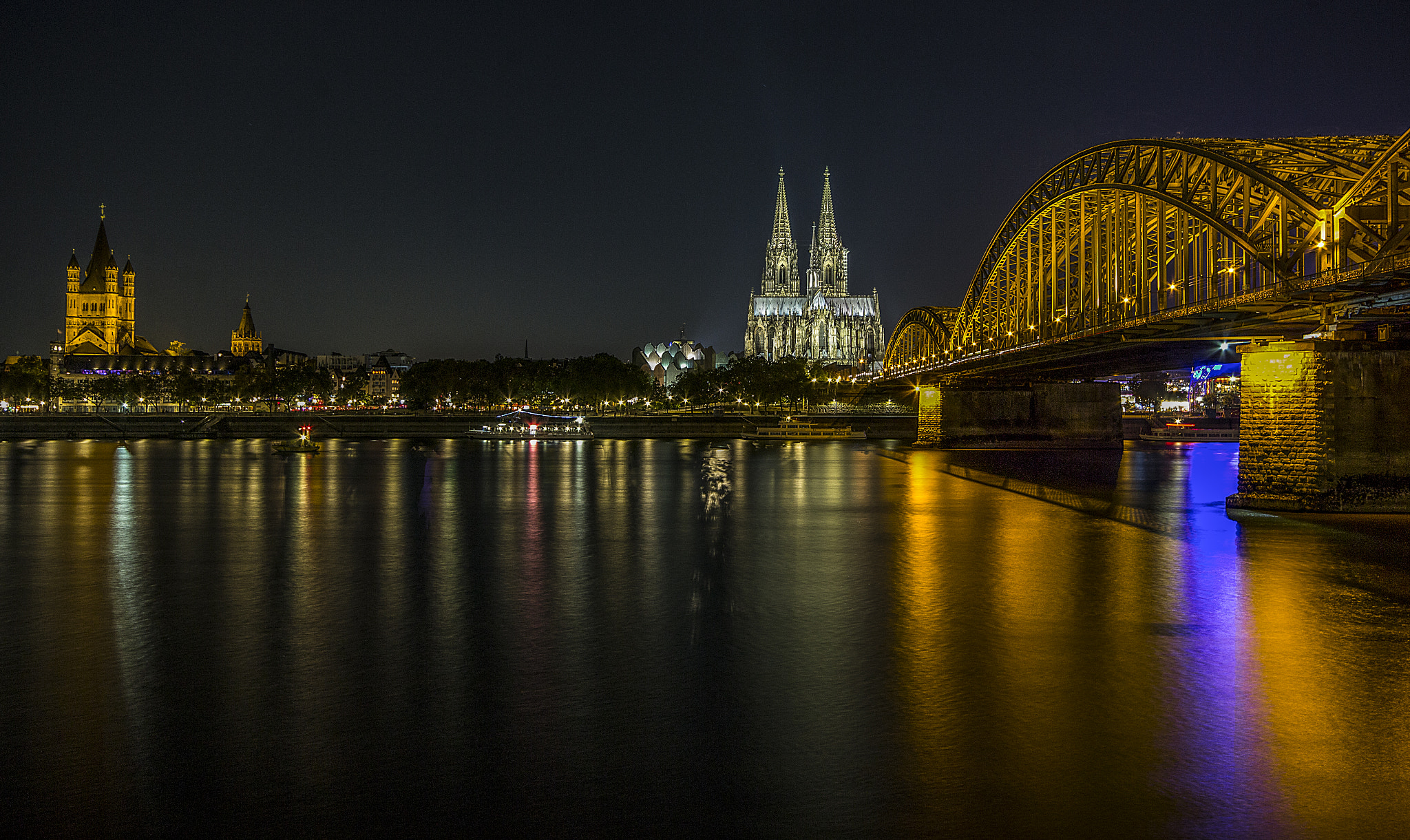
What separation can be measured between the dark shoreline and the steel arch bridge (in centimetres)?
3860

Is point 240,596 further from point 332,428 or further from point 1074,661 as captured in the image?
point 332,428

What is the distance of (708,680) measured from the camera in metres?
11.1

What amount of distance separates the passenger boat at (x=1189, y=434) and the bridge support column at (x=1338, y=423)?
6662 centimetres

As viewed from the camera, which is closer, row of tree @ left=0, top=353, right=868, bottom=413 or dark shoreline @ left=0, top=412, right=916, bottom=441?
dark shoreline @ left=0, top=412, right=916, bottom=441

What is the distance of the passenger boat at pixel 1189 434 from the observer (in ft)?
316

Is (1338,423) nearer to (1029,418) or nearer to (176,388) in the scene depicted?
(1029,418)

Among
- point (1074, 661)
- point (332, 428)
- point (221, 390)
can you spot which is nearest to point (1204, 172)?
point (1074, 661)

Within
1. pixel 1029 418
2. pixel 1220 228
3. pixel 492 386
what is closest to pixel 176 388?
pixel 492 386

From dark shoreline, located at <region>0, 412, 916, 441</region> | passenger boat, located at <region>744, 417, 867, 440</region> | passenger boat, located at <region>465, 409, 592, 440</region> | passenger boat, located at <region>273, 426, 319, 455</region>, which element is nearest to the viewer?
passenger boat, located at <region>273, 426, 319, 455</region>

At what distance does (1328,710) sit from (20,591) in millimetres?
19368

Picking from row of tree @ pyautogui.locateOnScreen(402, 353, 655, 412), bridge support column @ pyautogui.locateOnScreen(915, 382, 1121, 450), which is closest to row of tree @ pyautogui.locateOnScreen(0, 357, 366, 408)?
row of tree @ pyautogui.locateOnScreen(402, 353, 655, 412)

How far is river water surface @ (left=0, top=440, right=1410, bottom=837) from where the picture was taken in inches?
300

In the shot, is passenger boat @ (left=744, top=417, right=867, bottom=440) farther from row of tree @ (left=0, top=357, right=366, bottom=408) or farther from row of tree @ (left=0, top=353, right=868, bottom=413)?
row of tree @ (left=0, top=357, right=366, bottom=408)

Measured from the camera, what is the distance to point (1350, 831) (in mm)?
7219
